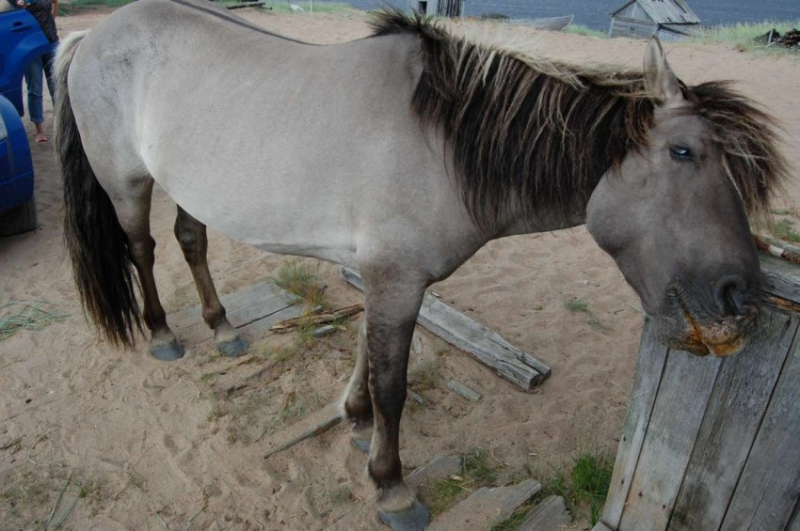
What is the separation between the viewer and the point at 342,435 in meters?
2.81

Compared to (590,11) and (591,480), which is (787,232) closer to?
(591,480)

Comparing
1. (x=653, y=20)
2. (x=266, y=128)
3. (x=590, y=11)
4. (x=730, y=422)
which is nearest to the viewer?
(x=730, y=422)

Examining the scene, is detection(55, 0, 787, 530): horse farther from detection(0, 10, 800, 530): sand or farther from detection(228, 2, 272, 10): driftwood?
detection(228, 2, 272, 10): driftwood

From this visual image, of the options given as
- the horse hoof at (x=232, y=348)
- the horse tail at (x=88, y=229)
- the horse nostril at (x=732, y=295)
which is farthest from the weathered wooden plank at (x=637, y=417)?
the horse tail at (x=88, y=229)

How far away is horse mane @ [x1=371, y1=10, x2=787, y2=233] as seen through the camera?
4.86 feet

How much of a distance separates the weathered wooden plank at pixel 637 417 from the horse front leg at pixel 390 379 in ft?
2.50

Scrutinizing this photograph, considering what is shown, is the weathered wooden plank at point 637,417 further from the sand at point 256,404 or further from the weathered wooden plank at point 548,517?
the sand at point 256,404

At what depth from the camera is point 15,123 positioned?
13.6 feet

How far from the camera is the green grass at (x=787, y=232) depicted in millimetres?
4398

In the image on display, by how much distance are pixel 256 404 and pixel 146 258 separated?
1.04m

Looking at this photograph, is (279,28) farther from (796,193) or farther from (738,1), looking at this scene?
(738,1)

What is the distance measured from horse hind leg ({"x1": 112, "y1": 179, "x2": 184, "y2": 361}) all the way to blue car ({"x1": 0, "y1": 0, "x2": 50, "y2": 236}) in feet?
5.26

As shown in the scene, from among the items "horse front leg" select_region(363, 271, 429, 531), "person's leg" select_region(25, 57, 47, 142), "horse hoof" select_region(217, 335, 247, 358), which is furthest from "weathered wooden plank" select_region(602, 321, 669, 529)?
"person's leg" select_region(25, 57, 47, 142)

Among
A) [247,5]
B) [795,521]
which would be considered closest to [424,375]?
[795,521]
